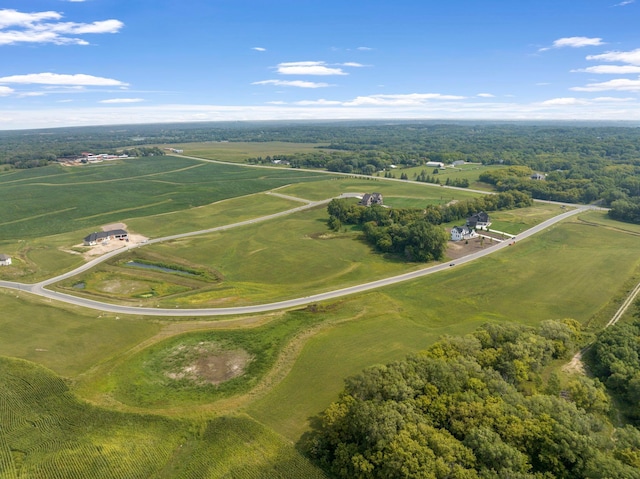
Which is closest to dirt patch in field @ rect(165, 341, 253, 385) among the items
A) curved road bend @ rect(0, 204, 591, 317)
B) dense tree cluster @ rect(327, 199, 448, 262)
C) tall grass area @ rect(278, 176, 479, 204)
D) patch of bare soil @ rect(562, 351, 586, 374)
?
curved road bend @ rect(0, 204, 591, 317)

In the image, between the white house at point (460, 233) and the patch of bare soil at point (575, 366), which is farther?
the white house at point (460, 233)

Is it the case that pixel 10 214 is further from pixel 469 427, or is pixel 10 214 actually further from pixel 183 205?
pixel 469 427

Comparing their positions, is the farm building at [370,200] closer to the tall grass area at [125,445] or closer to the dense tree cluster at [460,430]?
the dense tree cluster at [460,430]

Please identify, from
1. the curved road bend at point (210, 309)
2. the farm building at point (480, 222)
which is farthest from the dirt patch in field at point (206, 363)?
the farm building at point (480, 222)

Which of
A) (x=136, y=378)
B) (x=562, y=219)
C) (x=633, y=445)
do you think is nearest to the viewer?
(x=633, y=445)

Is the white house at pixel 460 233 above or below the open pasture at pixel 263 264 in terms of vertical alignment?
above

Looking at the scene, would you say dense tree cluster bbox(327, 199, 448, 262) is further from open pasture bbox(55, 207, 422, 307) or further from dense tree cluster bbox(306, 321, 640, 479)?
dense tree cluster bbox(306, 321, 640, 479)

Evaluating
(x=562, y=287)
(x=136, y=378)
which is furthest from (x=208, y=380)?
(x=562, y=287)

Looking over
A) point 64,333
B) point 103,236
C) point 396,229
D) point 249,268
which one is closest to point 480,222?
point 396,229
